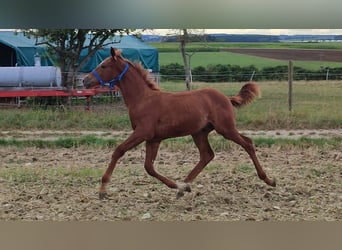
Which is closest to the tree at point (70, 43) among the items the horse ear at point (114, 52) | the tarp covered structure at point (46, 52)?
the tarp covered structure at point (46, 52)

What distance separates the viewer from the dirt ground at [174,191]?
441 cm

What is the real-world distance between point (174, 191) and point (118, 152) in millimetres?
574

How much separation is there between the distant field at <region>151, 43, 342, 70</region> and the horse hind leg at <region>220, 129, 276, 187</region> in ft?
1.94

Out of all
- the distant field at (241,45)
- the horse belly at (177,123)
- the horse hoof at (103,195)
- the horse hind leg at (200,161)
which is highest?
the distant field at (241,45)

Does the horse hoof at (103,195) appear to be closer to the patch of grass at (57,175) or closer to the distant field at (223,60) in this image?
the patch of grass at (57,175)

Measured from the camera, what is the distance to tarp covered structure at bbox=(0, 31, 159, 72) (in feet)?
14.5

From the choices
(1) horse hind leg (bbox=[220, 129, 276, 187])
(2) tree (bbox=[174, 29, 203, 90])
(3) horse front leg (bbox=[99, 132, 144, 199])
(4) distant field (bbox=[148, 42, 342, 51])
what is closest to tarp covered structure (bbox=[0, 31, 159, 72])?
(4) distant field (bbox=[148, 42, 342, 51])

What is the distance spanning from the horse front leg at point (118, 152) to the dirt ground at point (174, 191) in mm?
108

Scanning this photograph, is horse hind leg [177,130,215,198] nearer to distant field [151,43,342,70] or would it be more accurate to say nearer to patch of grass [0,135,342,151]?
patch of grass [0,135,342,151]

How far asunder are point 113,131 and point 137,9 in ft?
3.43

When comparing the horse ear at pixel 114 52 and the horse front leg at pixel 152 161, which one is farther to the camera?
the horse front leg at pixel 152 161

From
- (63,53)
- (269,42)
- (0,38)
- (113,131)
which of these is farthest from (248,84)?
(0,38)

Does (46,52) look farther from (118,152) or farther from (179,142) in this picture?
(179,142)

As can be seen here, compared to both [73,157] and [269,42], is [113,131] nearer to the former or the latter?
[73,157]
